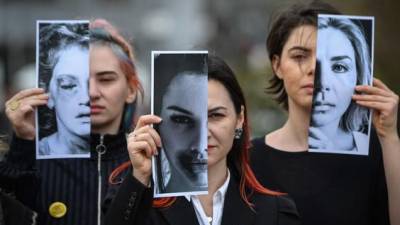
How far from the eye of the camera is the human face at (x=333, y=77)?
3.63 m

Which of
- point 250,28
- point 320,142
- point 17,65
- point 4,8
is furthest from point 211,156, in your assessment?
point 4,8

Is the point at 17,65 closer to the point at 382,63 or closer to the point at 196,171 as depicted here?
the point at 382,63

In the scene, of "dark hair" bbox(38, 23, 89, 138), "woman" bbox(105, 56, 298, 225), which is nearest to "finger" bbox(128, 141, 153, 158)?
"woman" bbox(105, 56, 298, 225)

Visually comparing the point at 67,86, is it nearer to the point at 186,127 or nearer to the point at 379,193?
the point at 186,127

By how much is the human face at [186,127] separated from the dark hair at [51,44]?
2.08 ft

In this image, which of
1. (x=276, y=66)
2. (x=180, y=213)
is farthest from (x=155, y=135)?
(x=276, y=66)

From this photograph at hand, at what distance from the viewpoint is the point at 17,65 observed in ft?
102

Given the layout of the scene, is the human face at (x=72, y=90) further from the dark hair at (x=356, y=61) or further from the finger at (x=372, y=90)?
the finger at (x=372, y=90)

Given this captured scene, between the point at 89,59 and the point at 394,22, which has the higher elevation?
the point at 394,22

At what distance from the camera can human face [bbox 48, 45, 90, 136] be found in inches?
141

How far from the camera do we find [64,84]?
3.59m

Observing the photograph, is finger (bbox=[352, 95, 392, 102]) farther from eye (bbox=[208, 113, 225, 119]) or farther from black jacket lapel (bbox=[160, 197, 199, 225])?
black jacket lapel (bbox=[160, 197, 199, 225])

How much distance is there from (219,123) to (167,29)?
99.1 ft

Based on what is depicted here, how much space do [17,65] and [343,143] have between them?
2816cm
